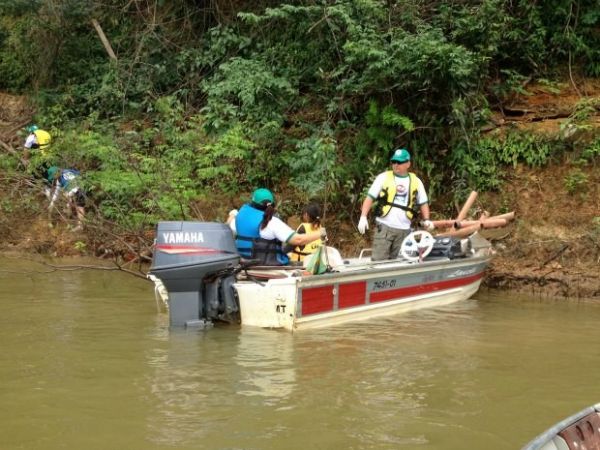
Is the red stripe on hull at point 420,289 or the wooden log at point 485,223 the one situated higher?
the wooden log at point 485,223

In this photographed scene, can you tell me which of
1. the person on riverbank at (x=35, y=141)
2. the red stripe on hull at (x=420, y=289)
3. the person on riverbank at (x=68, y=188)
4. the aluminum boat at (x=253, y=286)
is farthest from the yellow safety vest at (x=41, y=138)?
the red stripe on hull at (x=420, y=289)

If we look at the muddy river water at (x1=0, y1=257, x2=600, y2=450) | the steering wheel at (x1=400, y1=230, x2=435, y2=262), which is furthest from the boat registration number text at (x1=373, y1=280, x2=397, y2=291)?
the steering wheel at (x1=400, y1=230, x2=435, y2=262)

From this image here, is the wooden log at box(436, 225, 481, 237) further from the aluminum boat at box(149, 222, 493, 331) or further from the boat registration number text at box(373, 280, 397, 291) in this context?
the boat registration number text at box(373, 280, 397, 291)

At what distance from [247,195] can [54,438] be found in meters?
9.05

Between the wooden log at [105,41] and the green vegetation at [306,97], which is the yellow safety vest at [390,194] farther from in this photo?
the wooden log at [105,41]

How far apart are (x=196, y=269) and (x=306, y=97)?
7.37 m

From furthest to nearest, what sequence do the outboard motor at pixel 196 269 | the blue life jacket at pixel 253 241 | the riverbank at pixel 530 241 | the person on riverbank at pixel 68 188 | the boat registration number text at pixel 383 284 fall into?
the person on riverbank at pixel 68 188
the riverbank at pixel 530 241
the boat registration number text at pixel 383 284
the blue life jacket at pixel 253 241
the outboard motor at pixel 196 269

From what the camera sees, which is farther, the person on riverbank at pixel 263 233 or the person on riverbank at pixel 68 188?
the person on riverbank at pixel 68 188

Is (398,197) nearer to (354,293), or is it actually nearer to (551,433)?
(354,293)

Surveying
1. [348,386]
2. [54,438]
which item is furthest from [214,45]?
[54,438]

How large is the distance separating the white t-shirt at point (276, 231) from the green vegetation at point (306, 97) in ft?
13.0

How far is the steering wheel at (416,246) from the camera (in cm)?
938

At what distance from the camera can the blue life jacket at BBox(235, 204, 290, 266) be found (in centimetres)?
830

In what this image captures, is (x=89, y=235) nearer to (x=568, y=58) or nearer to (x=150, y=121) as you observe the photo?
(x=150, y=121)
